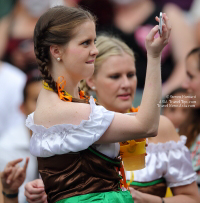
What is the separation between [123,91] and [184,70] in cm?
191

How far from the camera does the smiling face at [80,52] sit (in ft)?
4.34

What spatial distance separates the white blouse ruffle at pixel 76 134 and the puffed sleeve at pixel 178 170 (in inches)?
36.2

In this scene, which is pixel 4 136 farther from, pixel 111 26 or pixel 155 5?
pixel 155 5

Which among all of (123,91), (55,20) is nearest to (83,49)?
(55,20)

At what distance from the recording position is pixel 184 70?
153 inches

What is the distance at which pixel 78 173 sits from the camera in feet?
4.26

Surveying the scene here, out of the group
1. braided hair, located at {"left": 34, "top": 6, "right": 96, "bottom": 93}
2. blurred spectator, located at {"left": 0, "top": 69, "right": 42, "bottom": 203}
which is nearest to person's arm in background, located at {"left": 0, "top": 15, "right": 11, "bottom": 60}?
blurred spectator, located at {"left": 0, "top": 69, "right": 42, "bottom": 203}

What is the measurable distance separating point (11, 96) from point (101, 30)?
1278 millimetres

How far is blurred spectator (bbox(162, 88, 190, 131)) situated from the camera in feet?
12.0

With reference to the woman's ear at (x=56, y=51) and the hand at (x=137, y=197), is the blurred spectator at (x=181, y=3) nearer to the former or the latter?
the hand at (x=137, y=197)

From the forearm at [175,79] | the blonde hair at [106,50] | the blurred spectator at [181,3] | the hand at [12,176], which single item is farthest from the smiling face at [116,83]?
the blurred spectator at [181,3]

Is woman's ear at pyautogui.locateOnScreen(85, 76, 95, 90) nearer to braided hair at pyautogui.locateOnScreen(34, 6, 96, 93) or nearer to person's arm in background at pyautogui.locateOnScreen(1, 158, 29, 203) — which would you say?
person's arm in background at pyautogui.locateOnScreen(1, 158, 29, 203)

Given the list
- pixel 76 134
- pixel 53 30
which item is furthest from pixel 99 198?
pixel 53 30

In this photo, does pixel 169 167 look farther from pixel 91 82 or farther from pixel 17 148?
pixel 17 148
